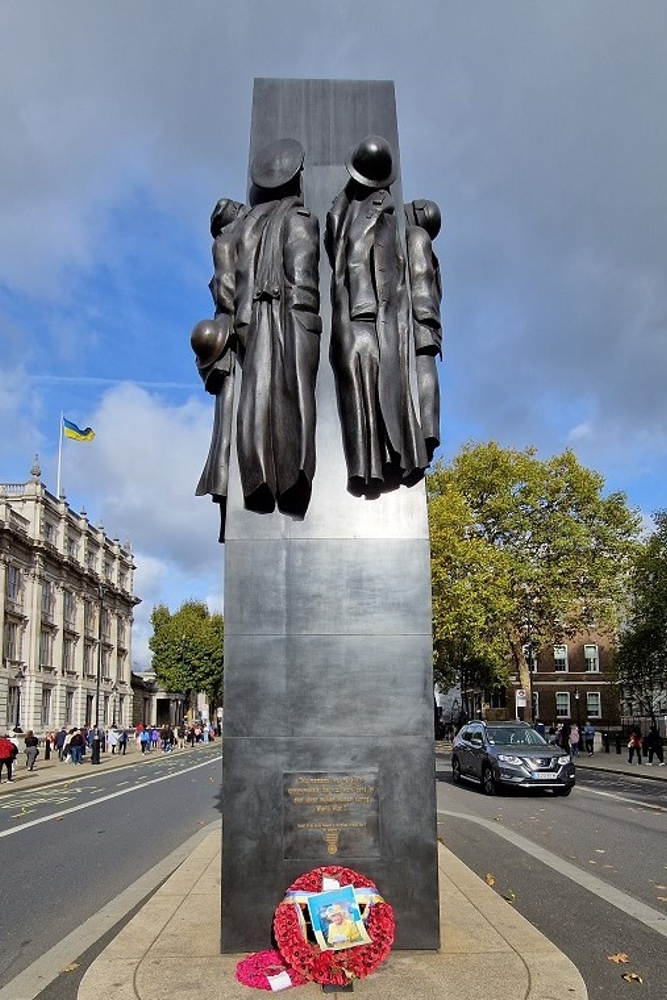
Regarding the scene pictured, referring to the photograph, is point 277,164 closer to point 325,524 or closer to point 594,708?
point 325,524

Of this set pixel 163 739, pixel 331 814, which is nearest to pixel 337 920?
pixel 331 814

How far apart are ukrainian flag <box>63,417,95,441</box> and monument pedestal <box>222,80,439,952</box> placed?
2282 inches

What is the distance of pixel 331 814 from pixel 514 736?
16462mm

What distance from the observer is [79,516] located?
7575cm

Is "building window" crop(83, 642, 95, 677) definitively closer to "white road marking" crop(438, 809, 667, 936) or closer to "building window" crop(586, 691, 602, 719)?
"building window" crop(586, 691, 602, 719)

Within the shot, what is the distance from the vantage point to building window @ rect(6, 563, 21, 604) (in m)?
58.8

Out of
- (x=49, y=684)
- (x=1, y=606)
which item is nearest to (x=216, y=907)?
(x=1, y=606)

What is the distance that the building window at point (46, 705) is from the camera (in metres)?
63.1

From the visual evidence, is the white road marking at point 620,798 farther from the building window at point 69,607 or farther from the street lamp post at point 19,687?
the building window at point 69,607

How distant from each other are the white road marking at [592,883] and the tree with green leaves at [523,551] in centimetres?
2710

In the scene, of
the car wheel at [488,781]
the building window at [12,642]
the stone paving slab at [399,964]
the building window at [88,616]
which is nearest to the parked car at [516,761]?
→ the car wheel at [488,781]

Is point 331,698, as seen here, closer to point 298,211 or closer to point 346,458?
point 346,458

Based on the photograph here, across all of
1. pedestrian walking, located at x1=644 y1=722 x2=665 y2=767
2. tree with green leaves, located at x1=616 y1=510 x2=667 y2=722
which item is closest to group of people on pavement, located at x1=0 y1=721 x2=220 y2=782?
pedestrian walking, located at x1=644 y1=722 x2=665 y2=767

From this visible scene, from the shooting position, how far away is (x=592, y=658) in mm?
65938
